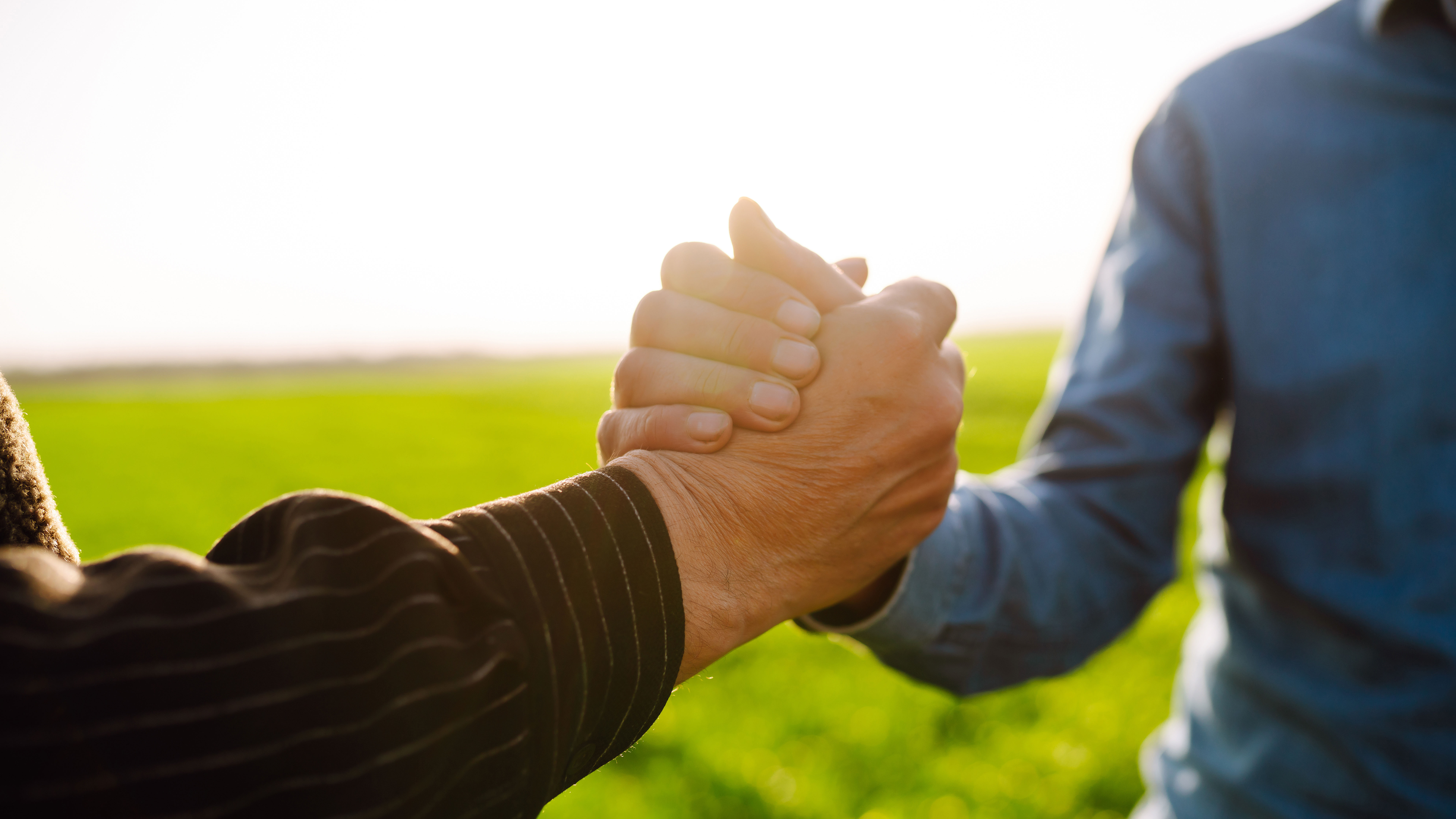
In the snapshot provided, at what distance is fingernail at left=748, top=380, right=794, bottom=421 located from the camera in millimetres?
1589

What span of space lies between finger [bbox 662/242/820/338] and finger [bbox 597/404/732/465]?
24 centimetres

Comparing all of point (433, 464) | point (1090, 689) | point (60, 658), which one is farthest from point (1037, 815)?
point (433, 464)

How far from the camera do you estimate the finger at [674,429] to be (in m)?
1.59

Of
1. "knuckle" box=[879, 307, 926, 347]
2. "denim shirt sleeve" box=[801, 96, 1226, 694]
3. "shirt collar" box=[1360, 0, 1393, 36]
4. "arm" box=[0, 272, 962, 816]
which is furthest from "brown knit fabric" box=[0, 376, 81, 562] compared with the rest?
"shirt collar" box=[1360, 0, 1393, 36]

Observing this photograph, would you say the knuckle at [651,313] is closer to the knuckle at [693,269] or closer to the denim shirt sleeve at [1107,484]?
the knuckle at [693,269]

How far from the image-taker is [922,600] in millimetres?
1901

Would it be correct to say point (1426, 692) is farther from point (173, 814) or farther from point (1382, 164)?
point (173, 814)

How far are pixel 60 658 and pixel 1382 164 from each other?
2.73 meters

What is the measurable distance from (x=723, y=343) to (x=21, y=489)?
1139 millimetres

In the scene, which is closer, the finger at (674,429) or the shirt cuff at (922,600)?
the finger at (674,429)

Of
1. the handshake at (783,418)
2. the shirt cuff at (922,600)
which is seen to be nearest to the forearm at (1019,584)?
the shirt cuff at (922,600)

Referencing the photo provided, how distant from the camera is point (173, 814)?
2.57ft

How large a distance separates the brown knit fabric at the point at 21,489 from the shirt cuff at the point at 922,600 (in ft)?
4.62

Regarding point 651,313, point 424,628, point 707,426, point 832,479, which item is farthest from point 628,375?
point 424,628
